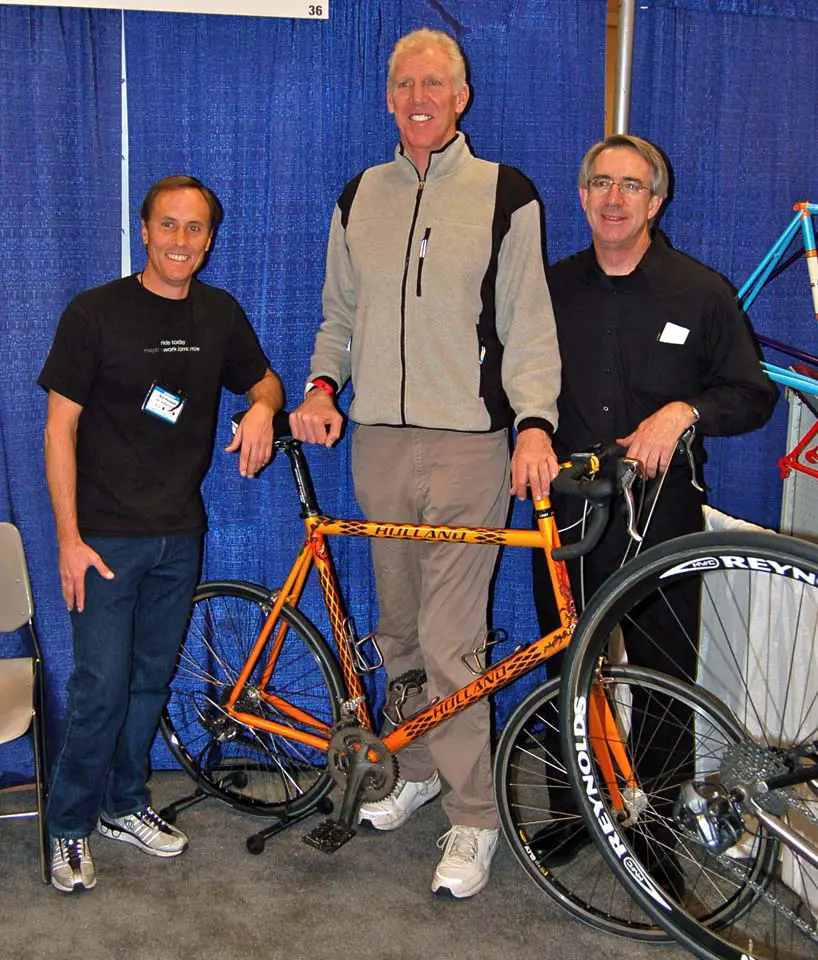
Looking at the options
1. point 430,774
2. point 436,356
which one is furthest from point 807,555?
point 430,774

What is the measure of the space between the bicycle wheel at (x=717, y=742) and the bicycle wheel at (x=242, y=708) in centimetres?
89

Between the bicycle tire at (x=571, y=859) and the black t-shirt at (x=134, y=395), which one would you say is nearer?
the bicycle tire at (x=571, y=859)

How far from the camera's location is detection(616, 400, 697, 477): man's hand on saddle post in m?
2.01

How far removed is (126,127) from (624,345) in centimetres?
148

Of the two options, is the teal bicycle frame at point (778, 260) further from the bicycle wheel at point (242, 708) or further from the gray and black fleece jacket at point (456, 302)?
the bicycle wheel at point (242, 708)

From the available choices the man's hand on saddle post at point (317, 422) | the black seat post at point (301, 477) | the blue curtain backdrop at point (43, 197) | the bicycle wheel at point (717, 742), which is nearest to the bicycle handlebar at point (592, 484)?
the bicycle wheel at point (717, 742)

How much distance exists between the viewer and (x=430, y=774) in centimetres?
270

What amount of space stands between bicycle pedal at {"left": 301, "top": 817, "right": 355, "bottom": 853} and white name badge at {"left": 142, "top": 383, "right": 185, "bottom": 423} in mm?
1067

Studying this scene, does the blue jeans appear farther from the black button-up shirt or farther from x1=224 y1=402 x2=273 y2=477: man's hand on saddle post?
the black button-up shirt

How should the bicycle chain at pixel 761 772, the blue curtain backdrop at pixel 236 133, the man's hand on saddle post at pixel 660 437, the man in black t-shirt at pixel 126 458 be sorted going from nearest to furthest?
1. the bicycle chain at pixel 761 772
2. the man's hand on saddle post at pixel 660 437
3. the man in black t-shirt at pixel 126 458
4. the blue curtain backdrop at pixel 236 133

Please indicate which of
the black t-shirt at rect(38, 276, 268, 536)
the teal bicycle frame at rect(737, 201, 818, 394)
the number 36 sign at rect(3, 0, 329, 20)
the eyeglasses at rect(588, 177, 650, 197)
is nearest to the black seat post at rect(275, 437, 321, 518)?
the black t-shirt at rect(38, 276, 268, 536)

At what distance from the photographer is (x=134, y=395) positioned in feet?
7.42

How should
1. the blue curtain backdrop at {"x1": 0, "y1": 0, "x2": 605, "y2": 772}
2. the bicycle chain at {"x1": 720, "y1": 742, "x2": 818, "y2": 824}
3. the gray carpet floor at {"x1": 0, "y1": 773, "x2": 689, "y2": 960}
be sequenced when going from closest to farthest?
the bicycle chain at {"x1": 720, "y1": 742, "x2": 818, "y2": 824} < the gray carpet floor at {"x1": 0, "y1": 773, "x2": 689, "y2": 960} < the blue curtain backdrop at {"x1": 0, "y1": 0, "x2": 605, "y2": 772}

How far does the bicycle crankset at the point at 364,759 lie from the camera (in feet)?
7.85
